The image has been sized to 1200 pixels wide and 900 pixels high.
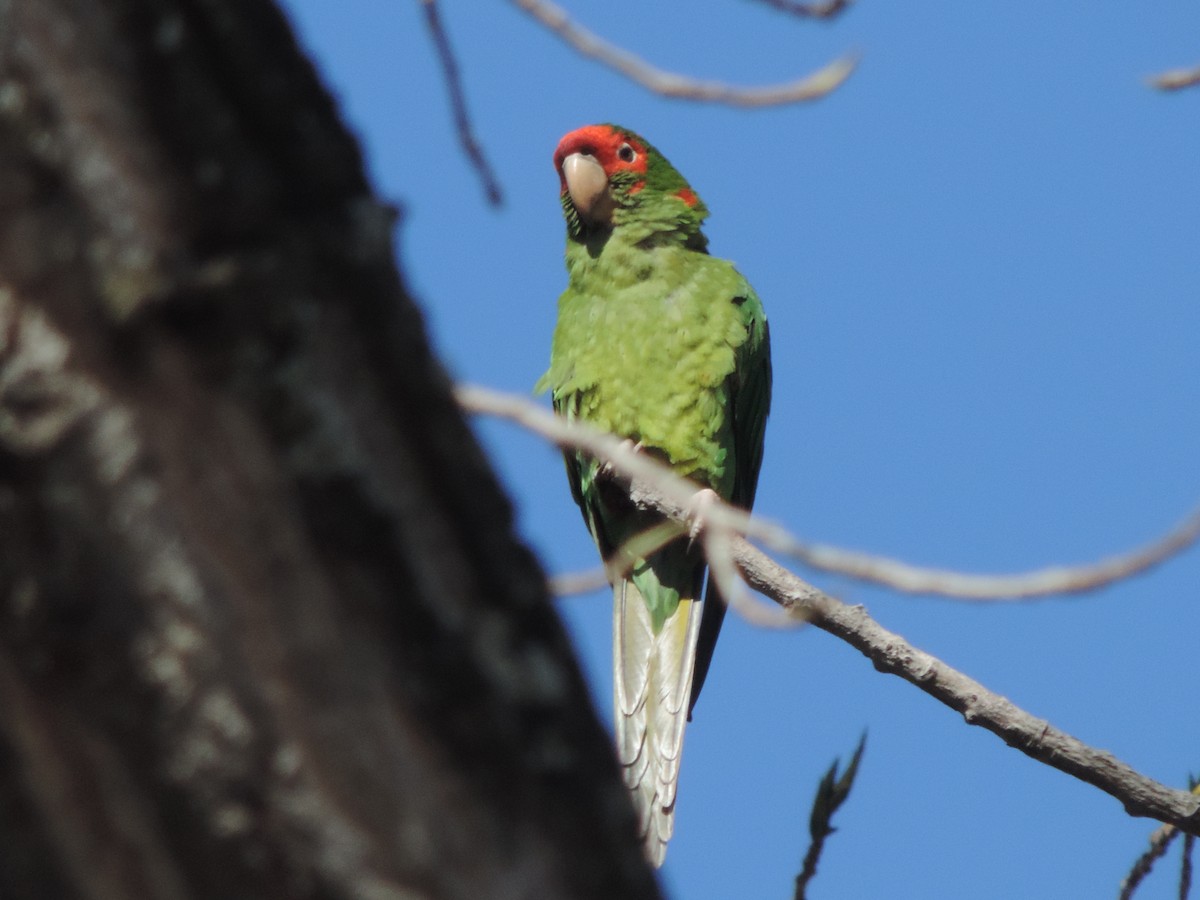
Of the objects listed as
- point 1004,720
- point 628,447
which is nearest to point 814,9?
point 1004,720

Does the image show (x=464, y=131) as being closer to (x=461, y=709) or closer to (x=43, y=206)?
(x=43, y=206)

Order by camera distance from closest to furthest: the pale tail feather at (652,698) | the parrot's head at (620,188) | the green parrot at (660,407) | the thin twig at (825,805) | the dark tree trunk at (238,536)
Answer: the dark tree trunk at (238,536) < the thin twig at (825,805) < the pale tail feather at (652,698) < the green parrot at (660,407) < the parrot's head at (620,188)

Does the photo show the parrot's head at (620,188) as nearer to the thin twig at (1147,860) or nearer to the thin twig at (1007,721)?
the thin twig at (1007,721)

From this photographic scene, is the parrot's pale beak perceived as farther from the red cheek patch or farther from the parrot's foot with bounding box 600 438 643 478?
the parrot's foot with bounding box 600 438 643 478

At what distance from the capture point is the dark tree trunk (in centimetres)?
86

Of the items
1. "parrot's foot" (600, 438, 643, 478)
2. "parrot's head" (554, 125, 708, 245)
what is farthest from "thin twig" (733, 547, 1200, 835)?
"parrot's head" (554, 125, 708, 245)

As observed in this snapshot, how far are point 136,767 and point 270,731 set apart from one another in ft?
0.29

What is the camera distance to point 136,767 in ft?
2.81

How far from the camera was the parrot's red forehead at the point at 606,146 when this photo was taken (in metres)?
5.37

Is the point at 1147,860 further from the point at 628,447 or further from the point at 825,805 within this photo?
the point at 628,447

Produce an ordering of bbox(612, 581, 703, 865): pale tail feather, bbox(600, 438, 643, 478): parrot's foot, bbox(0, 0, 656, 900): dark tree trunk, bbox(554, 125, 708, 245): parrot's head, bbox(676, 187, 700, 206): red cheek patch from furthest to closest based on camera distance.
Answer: bbox(676, 187, 700, 206): red cheek patch < bbox(554, 125, 708, 245): parrot's head < bbox(600, 438, 643, 478): parrot's foot < bbox(612, 581, 703, 865): pale tail feather < bbox(0, 0, 656, 900): dark tree trunk

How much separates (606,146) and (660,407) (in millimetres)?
1331

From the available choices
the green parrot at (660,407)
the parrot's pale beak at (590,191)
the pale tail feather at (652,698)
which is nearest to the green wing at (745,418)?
the green parrot at (660,407)

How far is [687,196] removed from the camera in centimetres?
541
